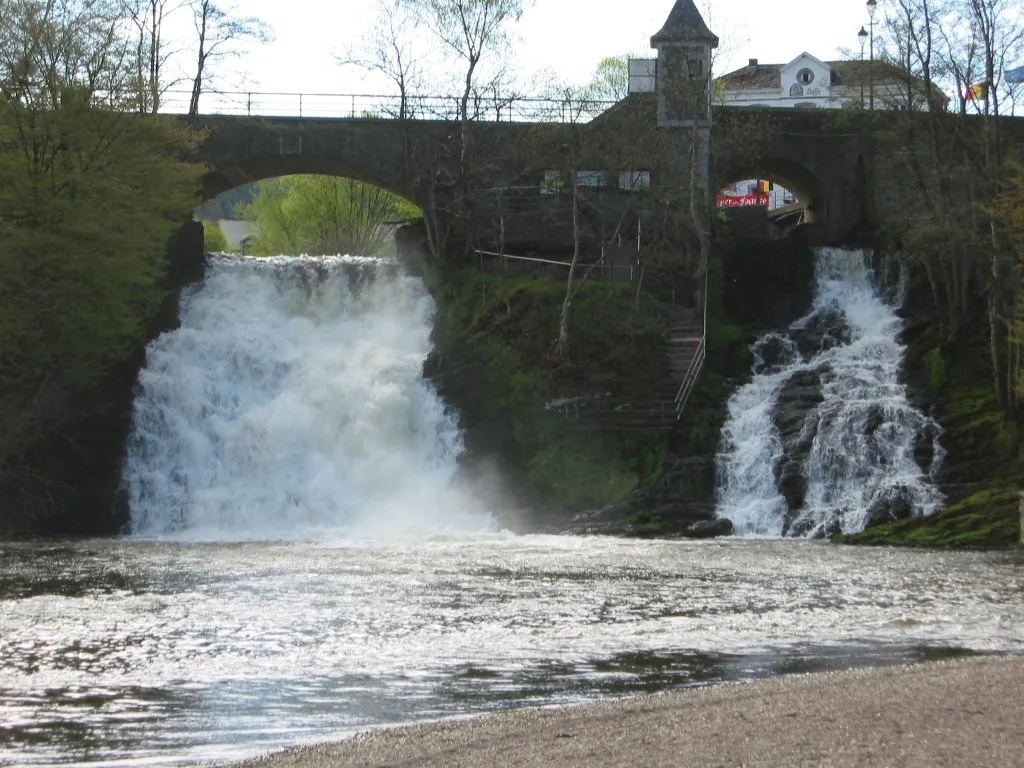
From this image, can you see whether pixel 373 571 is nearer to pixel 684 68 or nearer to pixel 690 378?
pixel 690 378

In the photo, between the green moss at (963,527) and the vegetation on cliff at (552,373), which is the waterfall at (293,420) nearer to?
the vegetation on cliff at (552,373)

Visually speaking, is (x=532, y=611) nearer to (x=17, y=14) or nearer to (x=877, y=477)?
(x=877, y=477)

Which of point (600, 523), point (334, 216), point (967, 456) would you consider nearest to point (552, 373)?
point (600, 523)

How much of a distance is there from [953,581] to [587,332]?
18.9m

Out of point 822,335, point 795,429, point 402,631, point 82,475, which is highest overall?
point 822,335

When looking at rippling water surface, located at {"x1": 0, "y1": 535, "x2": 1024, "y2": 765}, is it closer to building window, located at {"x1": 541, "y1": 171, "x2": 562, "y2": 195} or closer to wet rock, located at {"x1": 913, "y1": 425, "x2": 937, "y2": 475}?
wet rock, located at {"x1": 913, "y1": 425, "x2": 937, "y2": 475}

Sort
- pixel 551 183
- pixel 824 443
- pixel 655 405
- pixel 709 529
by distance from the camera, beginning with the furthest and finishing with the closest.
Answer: pixel 551 183
pixel 655 405
pixel 824 443
pixel 709 529

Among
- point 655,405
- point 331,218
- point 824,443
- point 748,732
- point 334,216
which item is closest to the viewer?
point 748,732

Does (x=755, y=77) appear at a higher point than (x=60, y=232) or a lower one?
higher

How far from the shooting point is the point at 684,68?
155 ft

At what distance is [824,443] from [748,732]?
2480cm

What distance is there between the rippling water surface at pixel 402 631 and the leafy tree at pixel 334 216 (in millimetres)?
46589

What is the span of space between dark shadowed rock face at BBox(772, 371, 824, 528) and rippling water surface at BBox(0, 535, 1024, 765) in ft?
19.8

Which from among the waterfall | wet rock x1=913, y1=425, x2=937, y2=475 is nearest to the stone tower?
the waterfall
